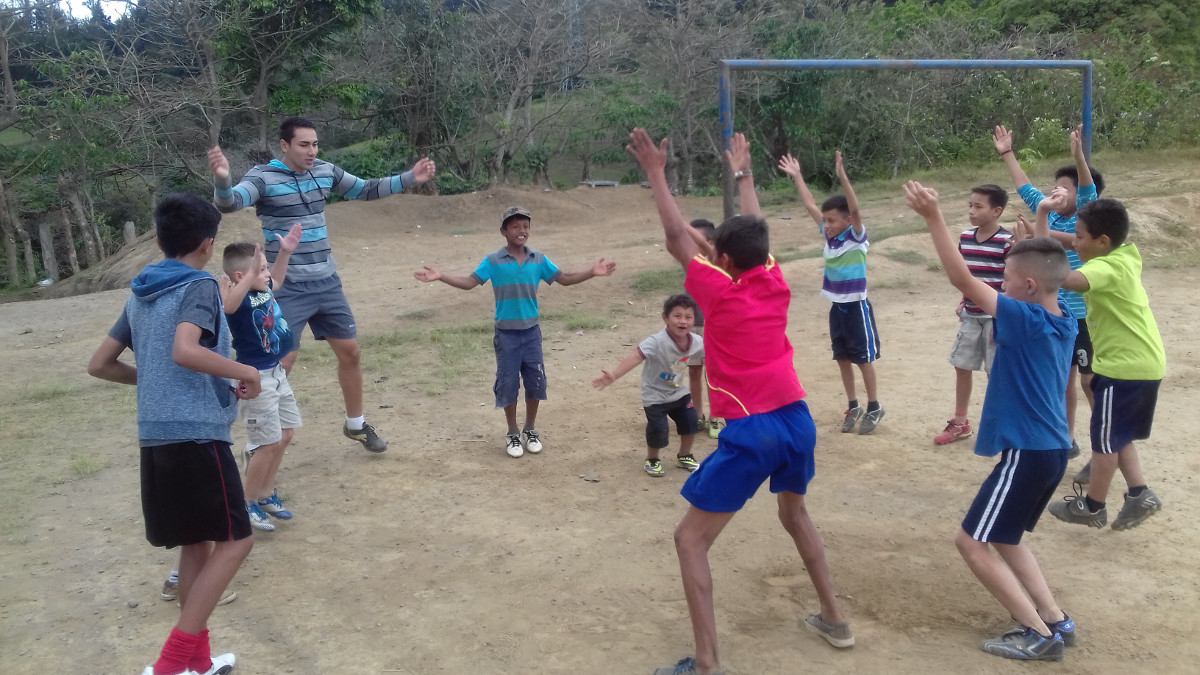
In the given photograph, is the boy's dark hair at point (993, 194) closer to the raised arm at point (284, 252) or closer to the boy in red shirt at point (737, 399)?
the boy in red shirt at point (737, 399)

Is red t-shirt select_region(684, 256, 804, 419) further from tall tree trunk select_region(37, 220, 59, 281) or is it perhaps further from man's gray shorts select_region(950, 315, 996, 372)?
tall tree trunk select_region(37, 220, 59, 281)

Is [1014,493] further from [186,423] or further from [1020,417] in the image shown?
[186,423]

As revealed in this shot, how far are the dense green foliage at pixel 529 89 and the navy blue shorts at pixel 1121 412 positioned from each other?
16.6 meters

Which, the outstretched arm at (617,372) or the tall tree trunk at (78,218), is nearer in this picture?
the outstretched arm at (617,372)

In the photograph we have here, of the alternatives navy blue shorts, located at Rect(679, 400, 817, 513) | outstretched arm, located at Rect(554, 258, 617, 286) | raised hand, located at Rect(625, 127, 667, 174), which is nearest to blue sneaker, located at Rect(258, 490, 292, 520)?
outstretched arm, located at Rect(554, 258, 617, 286)

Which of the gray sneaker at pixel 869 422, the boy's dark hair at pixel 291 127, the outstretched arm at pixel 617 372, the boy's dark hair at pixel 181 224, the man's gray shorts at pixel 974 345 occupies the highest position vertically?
the boy's dark hair at pixel 291 127

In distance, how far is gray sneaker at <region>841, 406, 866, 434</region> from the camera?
615 centimetres

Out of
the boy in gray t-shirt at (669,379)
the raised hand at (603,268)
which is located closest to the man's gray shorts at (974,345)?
the boy in gray t-shirt at (669,379)

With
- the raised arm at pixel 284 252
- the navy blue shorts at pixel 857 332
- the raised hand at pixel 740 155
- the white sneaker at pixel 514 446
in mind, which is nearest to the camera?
the raised hand at pixel 740 155

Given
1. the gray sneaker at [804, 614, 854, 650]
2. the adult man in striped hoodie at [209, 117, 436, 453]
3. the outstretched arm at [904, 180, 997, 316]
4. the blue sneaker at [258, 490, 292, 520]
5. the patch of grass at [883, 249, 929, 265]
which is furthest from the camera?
the patch of grass at [883, 249, 929, 265]

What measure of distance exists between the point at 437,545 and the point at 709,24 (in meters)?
20.8

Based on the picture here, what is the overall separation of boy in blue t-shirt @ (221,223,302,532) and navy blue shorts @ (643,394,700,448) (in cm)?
196

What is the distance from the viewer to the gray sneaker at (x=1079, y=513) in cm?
436

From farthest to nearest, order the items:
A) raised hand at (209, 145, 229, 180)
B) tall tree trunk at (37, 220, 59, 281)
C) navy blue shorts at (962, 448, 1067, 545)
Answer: tall tree trunk at (37, 220, 59, 281), raised hand at (209, 145, 229, 180), navy blue shorts at (962, 448, 1067, 545)
